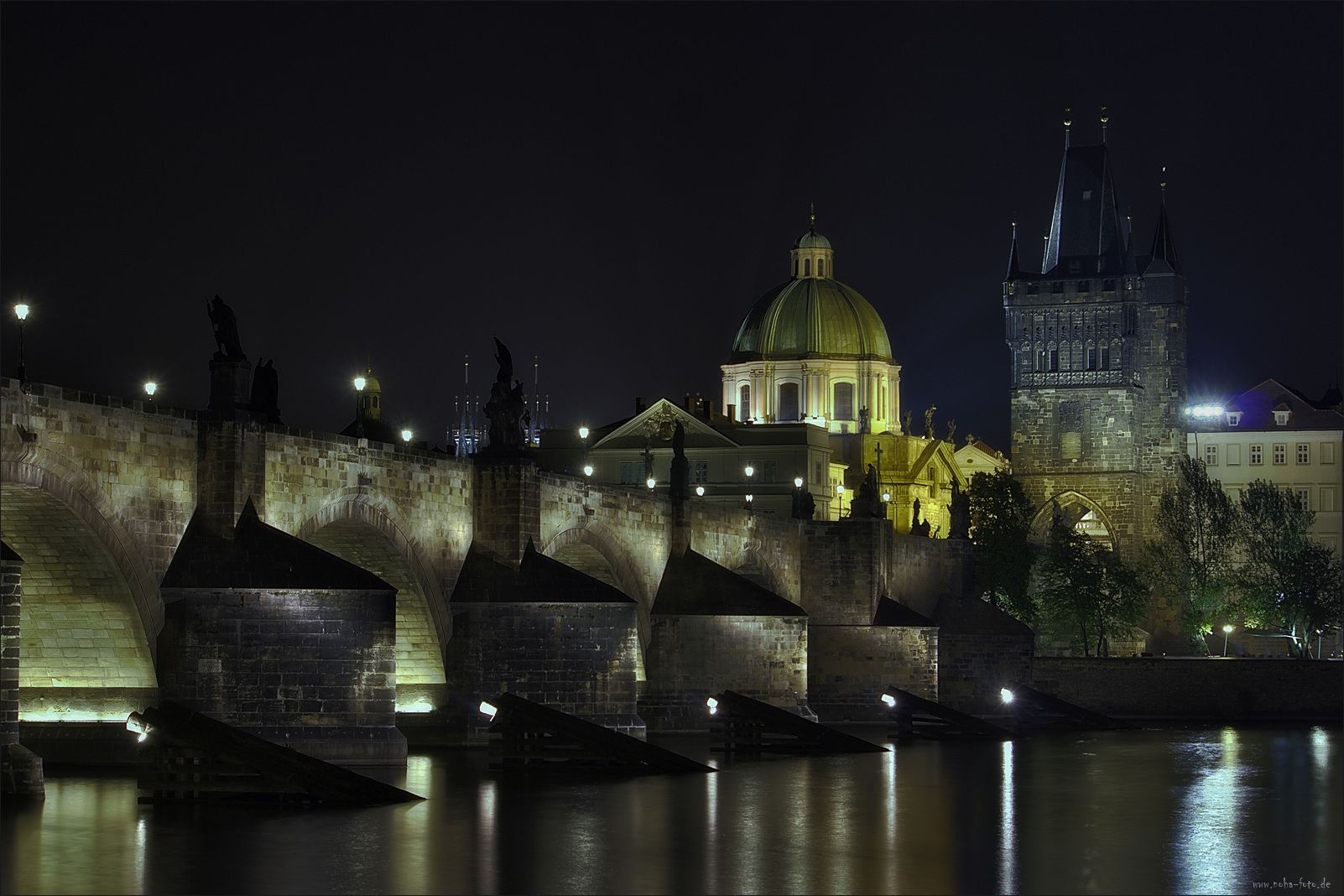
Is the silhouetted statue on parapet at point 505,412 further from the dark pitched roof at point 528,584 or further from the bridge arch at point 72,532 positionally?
the bridge arch at point 72,532

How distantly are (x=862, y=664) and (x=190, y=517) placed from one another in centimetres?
3545

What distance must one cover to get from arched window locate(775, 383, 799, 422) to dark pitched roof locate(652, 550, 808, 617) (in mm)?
86302

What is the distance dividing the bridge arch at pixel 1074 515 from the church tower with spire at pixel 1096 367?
0.30ft

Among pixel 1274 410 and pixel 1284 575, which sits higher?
pixel 1274 410

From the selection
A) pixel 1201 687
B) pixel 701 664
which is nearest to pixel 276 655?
pixel 701 664

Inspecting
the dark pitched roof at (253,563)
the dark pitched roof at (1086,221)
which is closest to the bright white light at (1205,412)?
the dark pitched roof at (1086,221)

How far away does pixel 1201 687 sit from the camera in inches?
3376

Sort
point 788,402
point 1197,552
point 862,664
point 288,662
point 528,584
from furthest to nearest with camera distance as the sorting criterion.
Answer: point 788,402, point 1197,552, point 862,664, point 528,584, point 288,662

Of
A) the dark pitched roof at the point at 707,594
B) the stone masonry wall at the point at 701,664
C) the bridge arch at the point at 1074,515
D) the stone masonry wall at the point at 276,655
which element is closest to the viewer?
the stone masonry wall at the point at 276,655

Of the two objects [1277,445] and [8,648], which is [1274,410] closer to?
[1277,445]

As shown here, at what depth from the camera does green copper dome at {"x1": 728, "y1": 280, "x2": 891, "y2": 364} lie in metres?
152

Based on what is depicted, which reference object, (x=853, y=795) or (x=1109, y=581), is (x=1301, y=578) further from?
(x=853, y=795)

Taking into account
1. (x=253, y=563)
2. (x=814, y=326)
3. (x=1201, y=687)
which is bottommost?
(x=1201, y=687)

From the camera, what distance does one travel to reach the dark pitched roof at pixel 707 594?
62.5 metres
